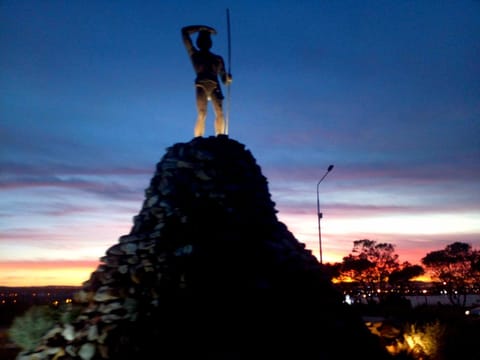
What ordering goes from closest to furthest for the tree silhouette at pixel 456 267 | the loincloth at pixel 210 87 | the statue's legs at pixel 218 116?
the loincloth at pixel 210 87 → the statue's legs at pixel 218 116 → the tree silhouette at pixel 456 267

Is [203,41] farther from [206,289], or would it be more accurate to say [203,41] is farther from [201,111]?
[206,289]

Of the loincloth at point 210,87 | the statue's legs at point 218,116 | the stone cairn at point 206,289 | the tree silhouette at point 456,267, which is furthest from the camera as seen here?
the tree silhouette at point 456,267

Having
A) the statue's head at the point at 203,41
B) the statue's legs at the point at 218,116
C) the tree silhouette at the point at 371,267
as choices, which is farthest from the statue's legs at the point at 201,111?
the tree silhouette at the point at 371,267

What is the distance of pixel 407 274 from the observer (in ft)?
150

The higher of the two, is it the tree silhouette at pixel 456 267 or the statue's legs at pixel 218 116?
the statue's legs at pixel 218 116

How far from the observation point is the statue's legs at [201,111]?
12.1 metres

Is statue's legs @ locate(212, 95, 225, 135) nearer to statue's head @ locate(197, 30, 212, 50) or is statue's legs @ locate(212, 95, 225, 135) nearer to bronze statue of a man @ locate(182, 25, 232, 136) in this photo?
bronze statue of a man @ locate(182, 25, 232, 136)

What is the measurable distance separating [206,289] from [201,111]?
17.7ft

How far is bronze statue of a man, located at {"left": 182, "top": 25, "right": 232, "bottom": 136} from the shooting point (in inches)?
477

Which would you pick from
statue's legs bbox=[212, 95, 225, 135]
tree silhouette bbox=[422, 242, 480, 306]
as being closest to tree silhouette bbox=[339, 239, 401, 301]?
tree silhouette bbox=[422, 242, 480, 306]

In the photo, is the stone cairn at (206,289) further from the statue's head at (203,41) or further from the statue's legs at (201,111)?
the statue's head at (203,41)

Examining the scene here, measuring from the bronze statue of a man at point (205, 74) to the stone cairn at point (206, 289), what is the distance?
→ 1193 mm

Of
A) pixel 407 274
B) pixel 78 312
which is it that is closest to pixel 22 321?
pixel 78 312

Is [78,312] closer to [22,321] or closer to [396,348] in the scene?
[22,321]
